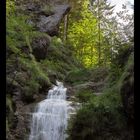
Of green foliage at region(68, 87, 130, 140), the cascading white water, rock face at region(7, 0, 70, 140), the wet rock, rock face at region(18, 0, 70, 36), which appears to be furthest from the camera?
rock face at region(18, 0, 70, 36)

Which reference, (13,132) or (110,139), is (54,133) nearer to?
(13,132)

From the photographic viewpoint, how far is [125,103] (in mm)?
8750

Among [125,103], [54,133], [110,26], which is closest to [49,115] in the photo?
[54,133]

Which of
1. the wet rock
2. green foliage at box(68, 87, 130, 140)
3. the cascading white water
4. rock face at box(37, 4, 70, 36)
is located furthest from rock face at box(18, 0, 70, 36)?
green foliage at box(68, 87, 130, 140)

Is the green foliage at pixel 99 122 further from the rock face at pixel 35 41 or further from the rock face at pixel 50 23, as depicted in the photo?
the rock face at pixel 50 23

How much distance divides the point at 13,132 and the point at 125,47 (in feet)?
17.1

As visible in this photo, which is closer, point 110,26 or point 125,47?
point 125,47

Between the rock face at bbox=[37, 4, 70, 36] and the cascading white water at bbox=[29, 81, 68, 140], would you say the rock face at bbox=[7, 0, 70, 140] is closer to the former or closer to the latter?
the rock face at bbox=[37, 4, 70, 36]

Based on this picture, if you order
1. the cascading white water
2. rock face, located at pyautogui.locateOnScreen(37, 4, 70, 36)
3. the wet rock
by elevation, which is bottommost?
the cascading white water

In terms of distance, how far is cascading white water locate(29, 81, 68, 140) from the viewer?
14398mm

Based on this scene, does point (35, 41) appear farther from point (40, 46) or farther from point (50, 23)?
point (50, 23)

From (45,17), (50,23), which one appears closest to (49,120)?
(50,23)

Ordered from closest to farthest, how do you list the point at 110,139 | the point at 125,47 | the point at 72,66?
the point at 110,139
the point at 125,47
the point at 72,66

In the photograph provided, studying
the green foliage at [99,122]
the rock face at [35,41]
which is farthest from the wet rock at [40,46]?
the green foliage at [99,122]
